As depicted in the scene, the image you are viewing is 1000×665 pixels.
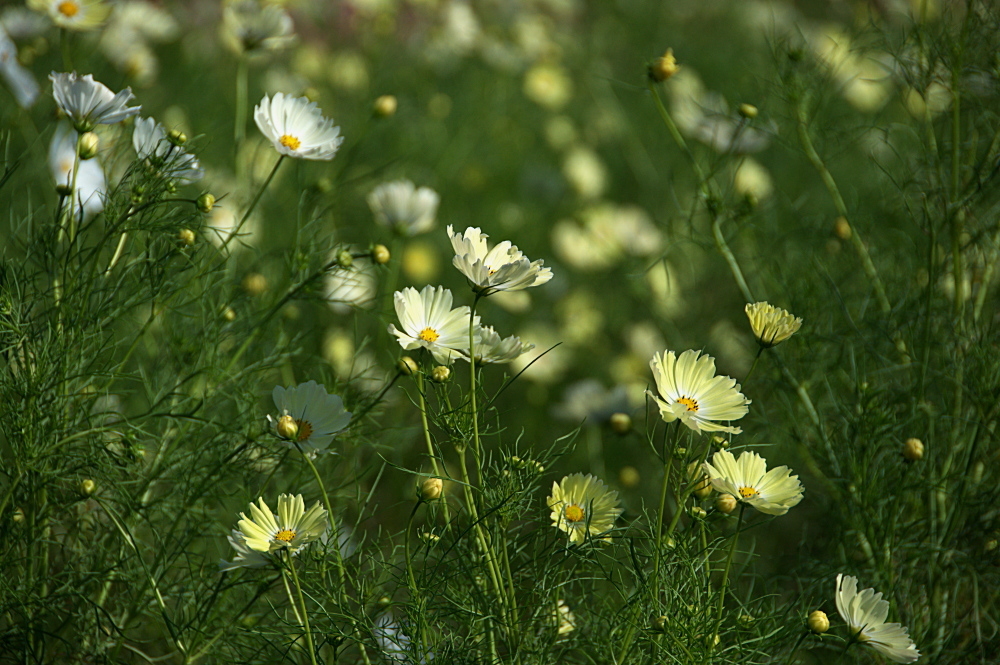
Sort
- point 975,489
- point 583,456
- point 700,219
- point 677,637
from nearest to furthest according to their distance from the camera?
point 677,637, point 975,489, point 583,456, point 700,219

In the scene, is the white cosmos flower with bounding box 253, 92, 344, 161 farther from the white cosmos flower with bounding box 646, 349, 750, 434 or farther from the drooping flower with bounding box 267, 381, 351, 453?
the white cosmos flower with bounding box 646, 349, 750, 434

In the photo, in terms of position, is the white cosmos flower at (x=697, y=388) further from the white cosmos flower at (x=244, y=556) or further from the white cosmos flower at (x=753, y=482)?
the white cosmos flower at (x=244, y=556)

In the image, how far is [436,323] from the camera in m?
0.75

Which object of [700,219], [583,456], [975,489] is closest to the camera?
[975,489]

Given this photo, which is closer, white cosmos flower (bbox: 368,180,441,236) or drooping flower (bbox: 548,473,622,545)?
drooping flower (bbox: 548,473,622,545)

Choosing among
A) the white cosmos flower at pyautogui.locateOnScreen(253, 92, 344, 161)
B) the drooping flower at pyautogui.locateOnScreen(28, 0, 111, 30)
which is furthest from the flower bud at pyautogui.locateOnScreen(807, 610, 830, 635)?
the drooping flower at pyautogui.locateOnScreen(28, 0, 111, 30)

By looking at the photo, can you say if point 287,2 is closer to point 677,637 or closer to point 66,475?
point 66,475

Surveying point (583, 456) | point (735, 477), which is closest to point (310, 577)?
point (735, 477)

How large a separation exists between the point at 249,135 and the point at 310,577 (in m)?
1.87

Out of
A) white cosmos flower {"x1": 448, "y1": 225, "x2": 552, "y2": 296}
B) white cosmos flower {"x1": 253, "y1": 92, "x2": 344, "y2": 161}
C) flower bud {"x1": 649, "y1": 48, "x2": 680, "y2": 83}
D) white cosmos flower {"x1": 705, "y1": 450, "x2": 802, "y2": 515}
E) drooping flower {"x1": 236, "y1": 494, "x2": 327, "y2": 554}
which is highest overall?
flower bud {"x1": 649, "y1": 48, "x2": 680, "y2": 83}

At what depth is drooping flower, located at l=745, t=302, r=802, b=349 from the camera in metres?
0.70

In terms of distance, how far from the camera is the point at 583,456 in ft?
5.76

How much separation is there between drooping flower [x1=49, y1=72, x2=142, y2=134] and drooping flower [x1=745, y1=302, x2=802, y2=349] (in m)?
0.61

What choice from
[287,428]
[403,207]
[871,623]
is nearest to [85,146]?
[287,428]
